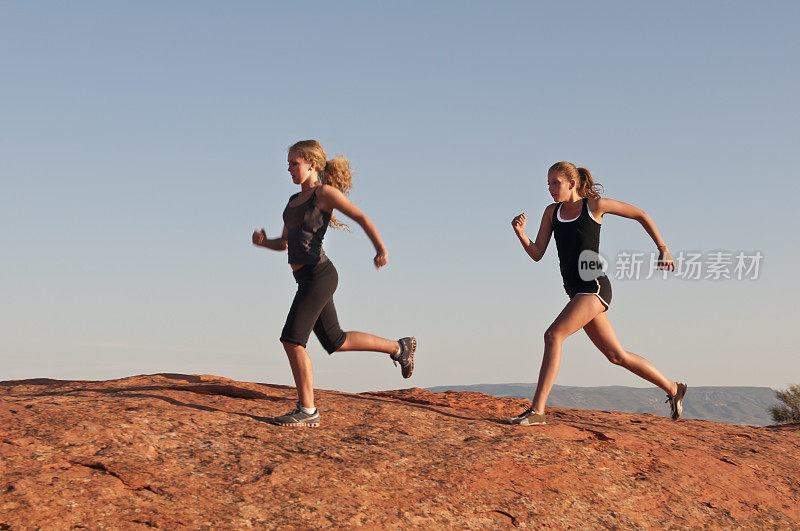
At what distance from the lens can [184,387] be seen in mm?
6922

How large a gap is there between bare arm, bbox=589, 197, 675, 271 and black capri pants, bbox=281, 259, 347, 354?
2.59 metres

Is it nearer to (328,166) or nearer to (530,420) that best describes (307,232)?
(328,166)

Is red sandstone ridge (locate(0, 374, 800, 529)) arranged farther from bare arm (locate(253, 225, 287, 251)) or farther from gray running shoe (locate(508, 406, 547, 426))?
bare arm (locate(253, 225, 287, 251))

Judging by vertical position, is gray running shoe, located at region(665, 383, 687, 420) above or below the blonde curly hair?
below

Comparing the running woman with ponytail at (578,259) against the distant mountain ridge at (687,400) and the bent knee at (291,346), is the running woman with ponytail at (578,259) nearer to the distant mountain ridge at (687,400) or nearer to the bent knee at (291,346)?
the bent knee at (291,346)

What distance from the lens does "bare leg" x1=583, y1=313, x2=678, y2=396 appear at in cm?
675

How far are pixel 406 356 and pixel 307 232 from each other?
1.86 meters

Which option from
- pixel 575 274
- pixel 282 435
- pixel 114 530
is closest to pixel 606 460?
pixel 575 274

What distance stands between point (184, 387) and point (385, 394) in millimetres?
2678

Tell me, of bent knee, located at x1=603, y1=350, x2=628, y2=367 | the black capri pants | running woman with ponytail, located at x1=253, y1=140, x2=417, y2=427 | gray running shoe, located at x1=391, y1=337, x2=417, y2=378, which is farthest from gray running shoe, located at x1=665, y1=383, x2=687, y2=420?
the black capri pants

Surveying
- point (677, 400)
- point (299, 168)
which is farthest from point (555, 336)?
point (299, 168)

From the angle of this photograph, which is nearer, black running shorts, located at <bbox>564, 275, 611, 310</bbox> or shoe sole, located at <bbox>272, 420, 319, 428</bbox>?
shoe sole, located at <bbox>272, 420, 319, 428</bbox>

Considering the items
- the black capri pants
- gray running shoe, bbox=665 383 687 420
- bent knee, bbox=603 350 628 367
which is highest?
the black capri pants

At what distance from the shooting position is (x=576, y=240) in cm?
663
